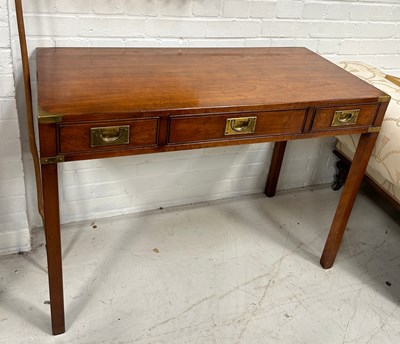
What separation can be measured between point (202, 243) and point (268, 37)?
90cm

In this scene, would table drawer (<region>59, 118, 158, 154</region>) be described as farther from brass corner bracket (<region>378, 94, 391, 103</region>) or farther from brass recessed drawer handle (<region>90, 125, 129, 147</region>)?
brass corner bracket (<region>378, 94, 391, 103</region>)

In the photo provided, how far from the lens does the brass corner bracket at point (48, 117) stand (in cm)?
108

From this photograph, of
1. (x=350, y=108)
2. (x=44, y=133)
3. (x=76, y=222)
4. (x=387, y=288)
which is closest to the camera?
(x=44, y=133)

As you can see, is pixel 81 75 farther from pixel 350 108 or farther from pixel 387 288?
pixel 387 288

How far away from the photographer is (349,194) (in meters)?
A: 1.68

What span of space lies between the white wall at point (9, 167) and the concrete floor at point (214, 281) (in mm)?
78

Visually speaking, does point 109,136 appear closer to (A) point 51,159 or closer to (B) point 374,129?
(A) point 51,159

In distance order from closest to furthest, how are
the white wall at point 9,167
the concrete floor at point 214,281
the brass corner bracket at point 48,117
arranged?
1. the brass corner bracket at point 48,117
2. the white wall at point 9,167
3. the concrete floor at point 214,281

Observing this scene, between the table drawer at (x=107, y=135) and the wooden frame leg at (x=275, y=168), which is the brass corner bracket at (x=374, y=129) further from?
the table drawer at (x=107, y=135)

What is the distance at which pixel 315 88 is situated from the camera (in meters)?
1.46

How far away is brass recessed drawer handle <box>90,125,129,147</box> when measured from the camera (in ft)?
3.80

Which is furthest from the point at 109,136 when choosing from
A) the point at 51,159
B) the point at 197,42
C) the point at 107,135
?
the point at 197,42

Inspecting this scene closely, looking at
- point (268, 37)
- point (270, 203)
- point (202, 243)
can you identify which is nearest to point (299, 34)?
point (268, 37)

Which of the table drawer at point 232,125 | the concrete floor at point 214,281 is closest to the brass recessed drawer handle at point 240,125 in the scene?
the table drawer at point 232,125
